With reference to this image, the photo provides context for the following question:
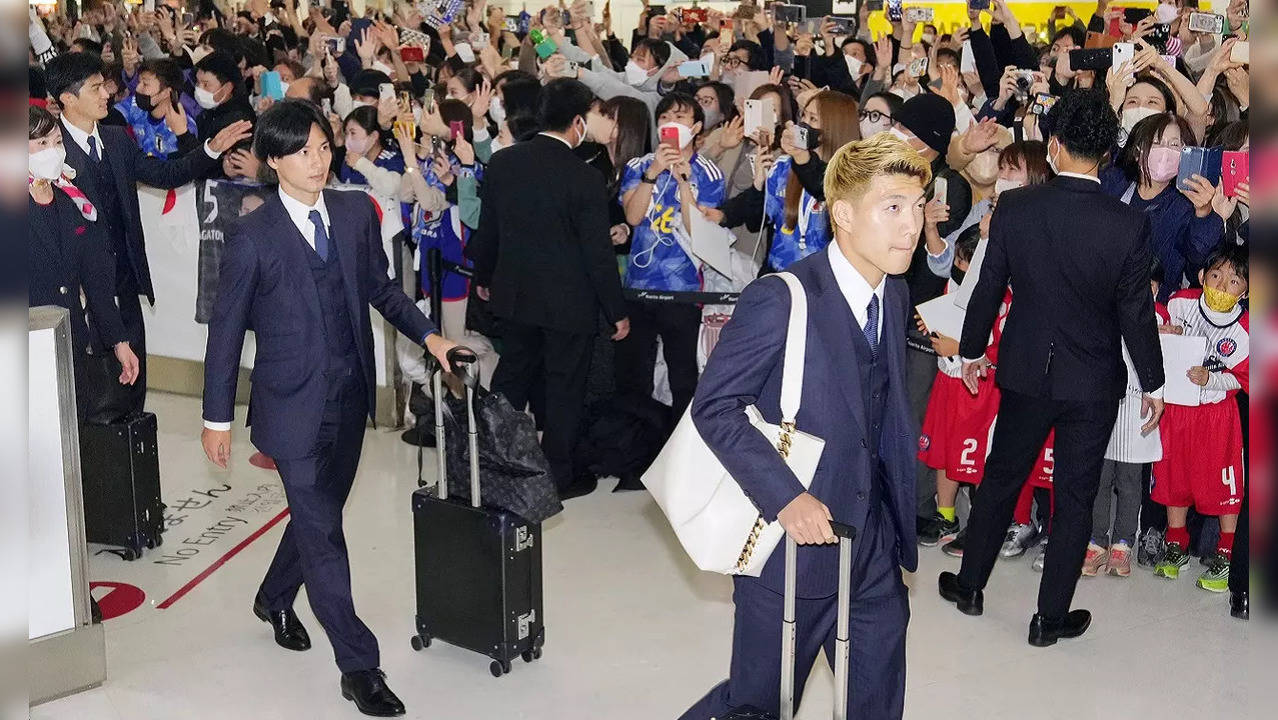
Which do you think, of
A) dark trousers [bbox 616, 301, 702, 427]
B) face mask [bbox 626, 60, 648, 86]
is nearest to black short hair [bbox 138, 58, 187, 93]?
face mask [bbox 626, 60, 648, 86]

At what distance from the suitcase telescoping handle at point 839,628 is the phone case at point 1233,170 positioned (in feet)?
8.49

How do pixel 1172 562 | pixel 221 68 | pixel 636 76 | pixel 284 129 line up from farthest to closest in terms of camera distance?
pixel 636 76 < pixel 221 68 < pixel 1172 562 < pixel 284 129

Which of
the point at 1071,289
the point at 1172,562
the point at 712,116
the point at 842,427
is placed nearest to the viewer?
the point at 842,427

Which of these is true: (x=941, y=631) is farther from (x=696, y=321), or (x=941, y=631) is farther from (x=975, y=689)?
(x=696, y=321)

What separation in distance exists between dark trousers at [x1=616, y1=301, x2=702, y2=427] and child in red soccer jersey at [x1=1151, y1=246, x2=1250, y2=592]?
2006mm

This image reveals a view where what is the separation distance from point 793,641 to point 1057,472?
2035mm

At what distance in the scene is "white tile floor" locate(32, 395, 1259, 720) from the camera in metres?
4.10

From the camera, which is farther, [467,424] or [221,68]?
[221,68]

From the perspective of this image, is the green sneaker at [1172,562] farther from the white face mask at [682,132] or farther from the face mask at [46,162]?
the face mask at [46,162]

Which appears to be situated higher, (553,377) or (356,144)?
(356,144)

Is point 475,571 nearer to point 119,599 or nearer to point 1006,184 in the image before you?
point 119,599

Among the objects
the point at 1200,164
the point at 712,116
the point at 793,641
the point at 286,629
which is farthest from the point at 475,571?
the point at 712,116

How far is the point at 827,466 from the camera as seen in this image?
2.75 m

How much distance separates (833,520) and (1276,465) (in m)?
1.93
